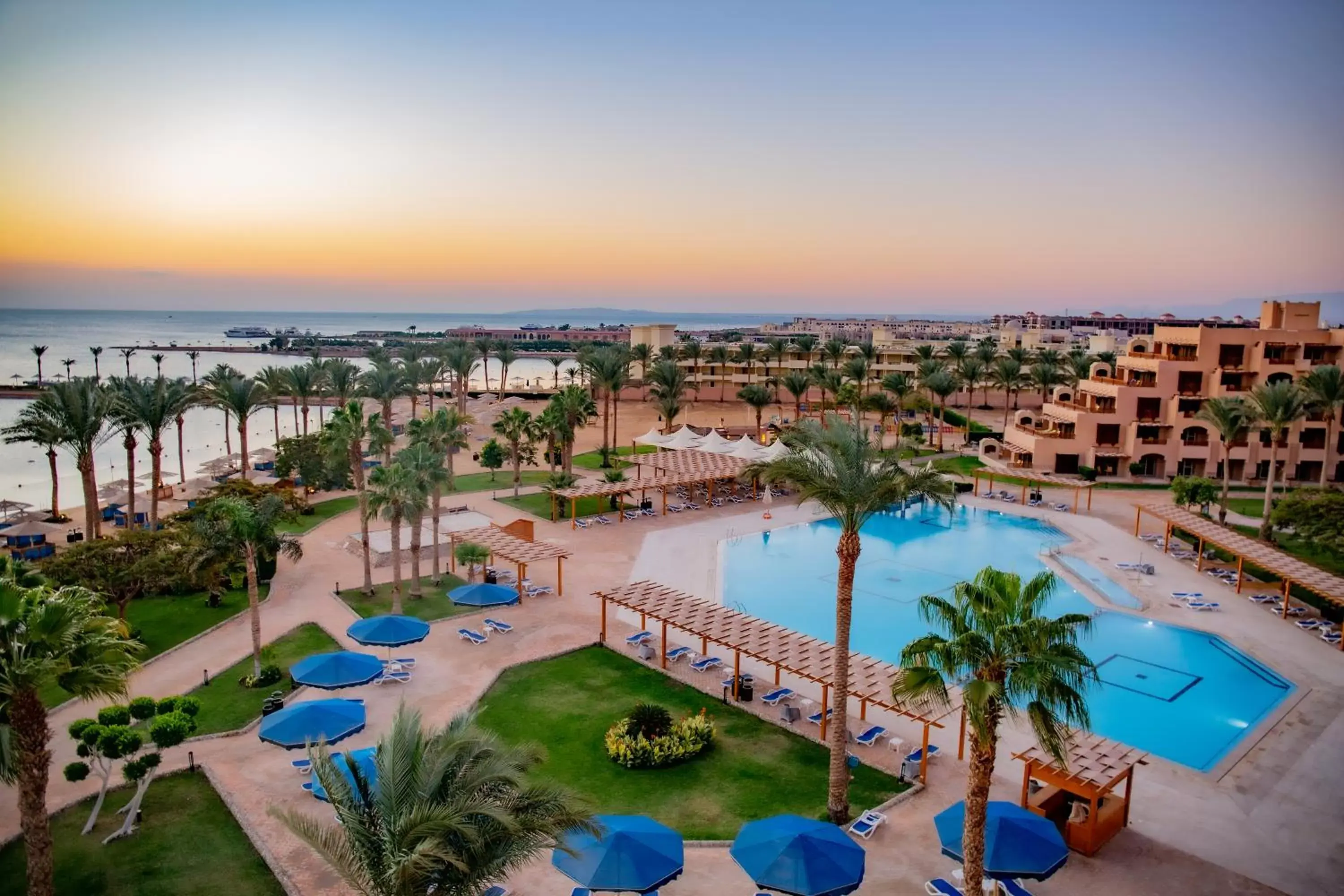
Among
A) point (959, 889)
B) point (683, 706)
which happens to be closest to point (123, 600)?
point (683, 706)

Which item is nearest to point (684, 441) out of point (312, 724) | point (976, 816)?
point (312, 724)

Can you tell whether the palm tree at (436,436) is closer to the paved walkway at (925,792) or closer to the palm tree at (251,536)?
the paved walkway at (925,792)

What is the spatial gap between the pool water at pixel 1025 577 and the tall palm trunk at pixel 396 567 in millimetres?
11682

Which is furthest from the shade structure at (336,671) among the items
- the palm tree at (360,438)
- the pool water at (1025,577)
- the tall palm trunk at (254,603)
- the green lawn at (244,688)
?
the pool water at (1025,577)

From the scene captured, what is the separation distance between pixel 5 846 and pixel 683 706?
550 inches

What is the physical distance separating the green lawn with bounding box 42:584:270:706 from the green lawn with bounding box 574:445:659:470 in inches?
939

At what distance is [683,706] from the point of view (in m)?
21.3

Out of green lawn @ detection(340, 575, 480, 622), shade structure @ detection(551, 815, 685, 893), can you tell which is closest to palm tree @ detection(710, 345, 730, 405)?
green lawn @ detection(340, 575, 480, 622)

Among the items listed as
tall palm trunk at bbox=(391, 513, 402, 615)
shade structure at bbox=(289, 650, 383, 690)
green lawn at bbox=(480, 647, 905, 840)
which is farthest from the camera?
tall palm trunk at bbox=(391, 513, 402, 615)

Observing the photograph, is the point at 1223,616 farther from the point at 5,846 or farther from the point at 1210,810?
the point at 5,846

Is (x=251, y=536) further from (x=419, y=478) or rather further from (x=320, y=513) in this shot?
(x=320, y=513)

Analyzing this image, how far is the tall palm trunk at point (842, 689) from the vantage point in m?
16.1

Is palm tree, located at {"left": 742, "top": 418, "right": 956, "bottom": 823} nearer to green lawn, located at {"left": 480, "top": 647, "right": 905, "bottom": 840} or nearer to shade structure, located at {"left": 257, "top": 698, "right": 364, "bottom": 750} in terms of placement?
green lawn, located at {"left": 480, "top": 647, "right": 905, "bottom": 840}

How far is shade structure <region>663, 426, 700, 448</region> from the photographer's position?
1996 inches
